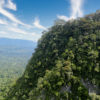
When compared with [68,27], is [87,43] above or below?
below

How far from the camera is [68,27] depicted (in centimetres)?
2427

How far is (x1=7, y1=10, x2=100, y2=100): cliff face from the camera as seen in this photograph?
1519 cm

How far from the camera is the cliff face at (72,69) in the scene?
598 inches

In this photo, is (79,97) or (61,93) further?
(61,93)

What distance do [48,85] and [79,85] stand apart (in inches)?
215

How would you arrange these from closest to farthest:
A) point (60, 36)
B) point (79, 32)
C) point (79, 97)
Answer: point (79, 97) → point (79, 32) → point (60, 36)

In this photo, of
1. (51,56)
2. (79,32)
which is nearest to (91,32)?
(79,32)

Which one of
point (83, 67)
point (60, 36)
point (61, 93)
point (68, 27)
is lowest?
point (61, 93)

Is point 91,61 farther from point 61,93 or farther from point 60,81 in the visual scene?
point 61,93

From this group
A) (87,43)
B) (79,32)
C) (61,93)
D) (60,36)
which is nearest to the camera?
(61,93)

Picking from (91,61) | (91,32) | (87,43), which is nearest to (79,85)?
(91,61)

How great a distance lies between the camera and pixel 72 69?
16.6 metres

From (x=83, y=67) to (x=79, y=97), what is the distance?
16.4 ft

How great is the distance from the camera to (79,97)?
14500mm
